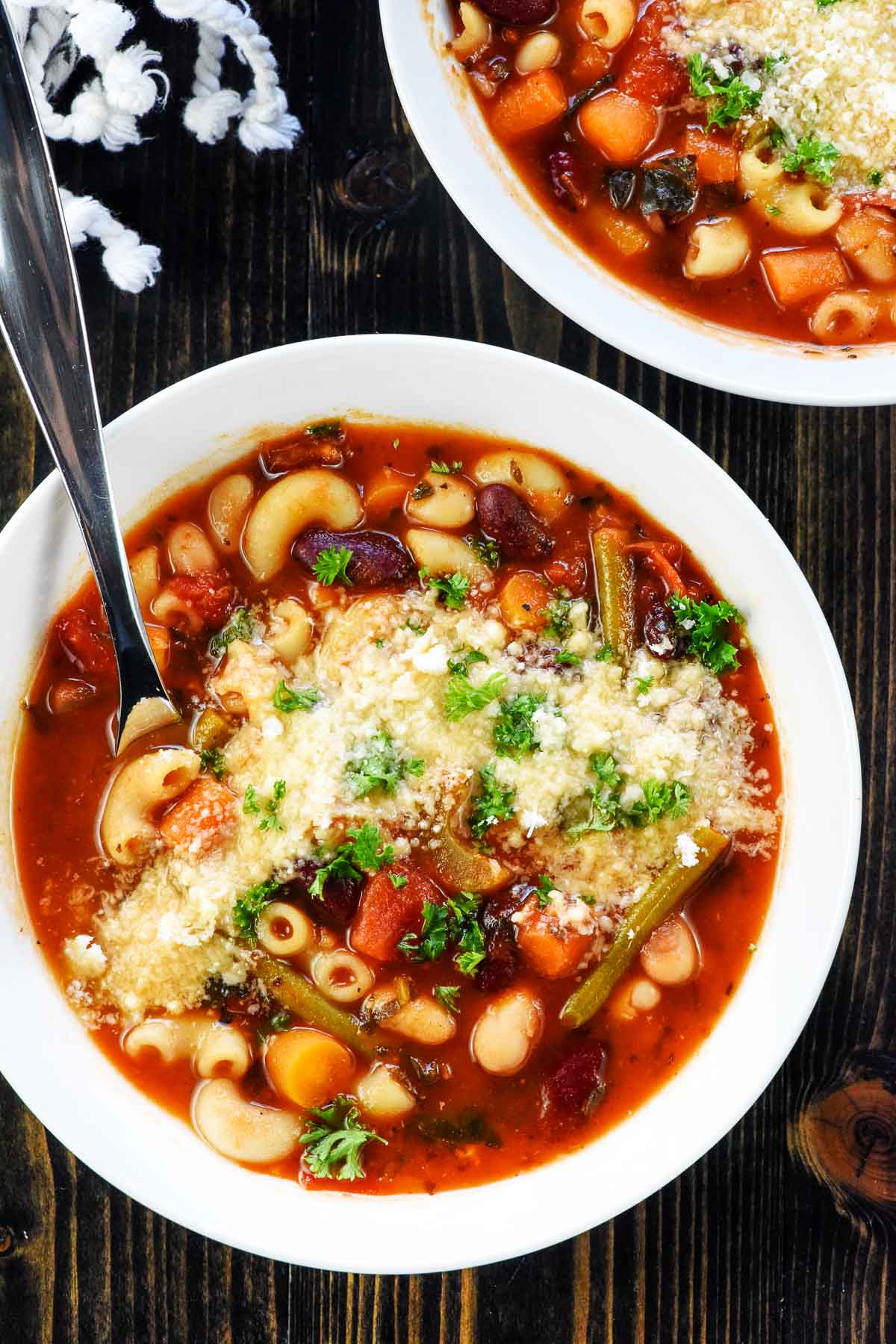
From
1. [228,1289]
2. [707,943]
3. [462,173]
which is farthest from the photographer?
[228,1289]

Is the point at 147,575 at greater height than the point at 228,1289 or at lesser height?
greater

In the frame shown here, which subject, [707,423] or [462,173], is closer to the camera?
[462,173]

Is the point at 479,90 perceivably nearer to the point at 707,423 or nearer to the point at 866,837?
the point at 707,423

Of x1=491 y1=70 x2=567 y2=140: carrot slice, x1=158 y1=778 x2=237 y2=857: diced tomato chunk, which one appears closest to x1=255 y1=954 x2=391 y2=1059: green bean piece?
x1=158 y1=778 x2=237 y2=857: diced tomato chunk

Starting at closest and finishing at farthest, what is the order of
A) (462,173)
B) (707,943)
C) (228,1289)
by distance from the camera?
(462,173), (707,943), (228,1289)

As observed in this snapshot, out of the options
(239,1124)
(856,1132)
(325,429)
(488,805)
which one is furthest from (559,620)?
(856,1132)

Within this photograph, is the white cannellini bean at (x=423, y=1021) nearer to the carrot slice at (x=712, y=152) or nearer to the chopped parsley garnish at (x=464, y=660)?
the chopped parsley garnish at (x=464, y=660)

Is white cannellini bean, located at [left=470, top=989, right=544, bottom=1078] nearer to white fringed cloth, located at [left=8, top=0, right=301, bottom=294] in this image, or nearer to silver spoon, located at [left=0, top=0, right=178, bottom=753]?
silver spoon, located at [left=0, top=0, right=178, bottom=753]

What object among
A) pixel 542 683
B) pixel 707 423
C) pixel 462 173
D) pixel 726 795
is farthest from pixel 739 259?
pixel 726 795

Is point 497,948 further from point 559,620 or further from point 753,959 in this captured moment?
point 559,620
